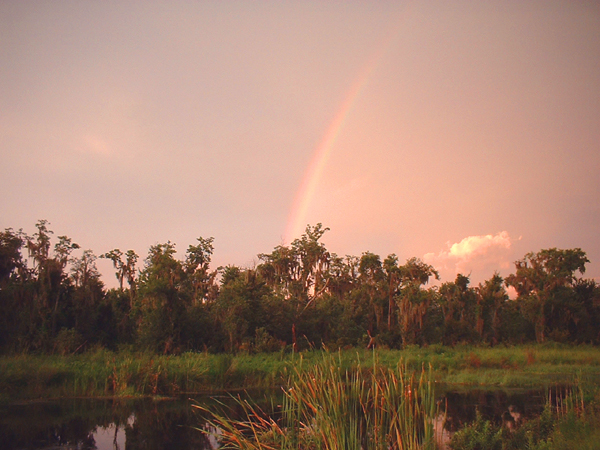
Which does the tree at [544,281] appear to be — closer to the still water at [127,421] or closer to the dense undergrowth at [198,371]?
the dense undergrowth at [198,371]

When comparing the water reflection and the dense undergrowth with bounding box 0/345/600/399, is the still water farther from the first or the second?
the dense undergrowth with bounding box 0/345/600/399

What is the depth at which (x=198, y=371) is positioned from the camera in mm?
21547

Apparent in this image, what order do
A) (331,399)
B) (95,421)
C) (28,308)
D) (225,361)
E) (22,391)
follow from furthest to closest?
(28,308) < (225,361) < (22,391) < (95,421) < (331,399)

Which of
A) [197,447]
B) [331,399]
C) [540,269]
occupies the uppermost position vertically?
[540,269]

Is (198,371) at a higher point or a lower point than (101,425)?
higher

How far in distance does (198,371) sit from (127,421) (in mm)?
5558

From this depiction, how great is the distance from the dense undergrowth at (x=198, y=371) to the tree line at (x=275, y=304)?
370 centimetres

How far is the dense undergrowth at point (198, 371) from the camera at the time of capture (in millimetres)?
19328

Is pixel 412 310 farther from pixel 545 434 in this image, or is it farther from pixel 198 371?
pixel 545 434

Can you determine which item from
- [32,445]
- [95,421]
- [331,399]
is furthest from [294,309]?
[331,399]

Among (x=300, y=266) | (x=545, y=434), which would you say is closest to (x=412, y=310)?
(x=300, y=266)

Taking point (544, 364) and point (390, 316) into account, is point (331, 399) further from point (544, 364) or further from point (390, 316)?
point (390, 316)

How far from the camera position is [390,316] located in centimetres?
4522

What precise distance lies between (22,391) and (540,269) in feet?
149
